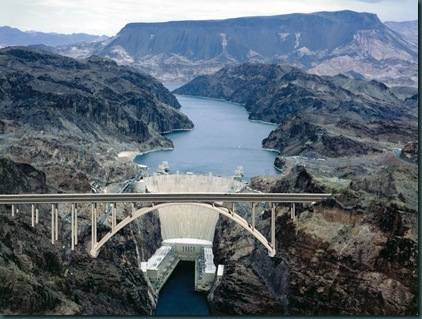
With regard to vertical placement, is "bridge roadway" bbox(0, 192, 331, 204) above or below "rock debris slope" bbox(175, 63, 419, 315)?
above

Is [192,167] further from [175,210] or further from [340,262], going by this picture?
[340,262]

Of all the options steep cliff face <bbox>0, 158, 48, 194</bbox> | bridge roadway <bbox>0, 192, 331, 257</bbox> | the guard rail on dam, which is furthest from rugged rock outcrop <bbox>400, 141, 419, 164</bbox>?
steep cliff face <bbox>0, 158, 48, 194</bbox>

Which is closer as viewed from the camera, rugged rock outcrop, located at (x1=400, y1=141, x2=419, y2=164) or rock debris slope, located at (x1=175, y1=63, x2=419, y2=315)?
rock debris slope, located at (x1=175, y1=63, x2=419, y2=315)

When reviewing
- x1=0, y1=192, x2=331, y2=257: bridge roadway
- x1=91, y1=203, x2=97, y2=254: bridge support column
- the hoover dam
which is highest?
x1=0, y1=192, x2=331, y2=257: bridge roadway

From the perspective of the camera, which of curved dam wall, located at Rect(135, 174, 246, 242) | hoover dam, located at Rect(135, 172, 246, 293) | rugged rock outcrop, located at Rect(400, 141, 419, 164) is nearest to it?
hoover dam, located at Rect(135, 172, 246, 293)

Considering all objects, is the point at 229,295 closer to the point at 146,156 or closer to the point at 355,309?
the point at 355,309

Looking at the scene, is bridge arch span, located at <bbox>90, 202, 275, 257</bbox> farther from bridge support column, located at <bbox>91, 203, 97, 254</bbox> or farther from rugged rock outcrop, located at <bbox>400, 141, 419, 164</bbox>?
rugged rock outcrop, located at <bbox>400, 141, 419, 164</bbox>
